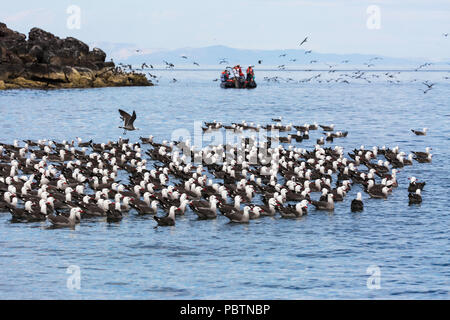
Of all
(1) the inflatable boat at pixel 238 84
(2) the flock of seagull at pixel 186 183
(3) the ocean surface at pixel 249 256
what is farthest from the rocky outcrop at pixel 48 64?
(3) the ocean surface at pixel 249 256

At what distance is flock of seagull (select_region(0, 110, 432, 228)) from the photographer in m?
37.1

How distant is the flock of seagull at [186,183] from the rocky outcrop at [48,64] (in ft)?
283

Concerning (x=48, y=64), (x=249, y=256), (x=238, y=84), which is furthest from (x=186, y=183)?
(x=238, y=84)

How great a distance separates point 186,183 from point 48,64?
355ft

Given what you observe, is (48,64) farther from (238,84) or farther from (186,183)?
(186,183)

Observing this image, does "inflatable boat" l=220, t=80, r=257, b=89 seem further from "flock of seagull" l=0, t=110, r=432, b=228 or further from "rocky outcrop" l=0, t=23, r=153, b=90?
"flock of seagull" l=0, t=110, r=432, b=228

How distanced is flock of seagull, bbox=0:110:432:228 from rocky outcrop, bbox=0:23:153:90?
86370 mm

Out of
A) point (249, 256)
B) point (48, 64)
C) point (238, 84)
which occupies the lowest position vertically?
point (249, 256)

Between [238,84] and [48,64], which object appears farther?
[238,84]

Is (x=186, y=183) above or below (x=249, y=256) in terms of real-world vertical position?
above

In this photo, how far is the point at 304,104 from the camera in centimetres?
13675

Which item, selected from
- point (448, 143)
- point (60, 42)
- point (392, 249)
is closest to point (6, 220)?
point (392, 249)

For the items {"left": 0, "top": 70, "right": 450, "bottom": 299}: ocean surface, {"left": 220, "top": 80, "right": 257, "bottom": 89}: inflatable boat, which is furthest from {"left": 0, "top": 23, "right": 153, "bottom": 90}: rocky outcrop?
{"left": 0, "top": 70, "right": 450, "bottom": 299}: ocean surface

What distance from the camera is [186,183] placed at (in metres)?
41.7
